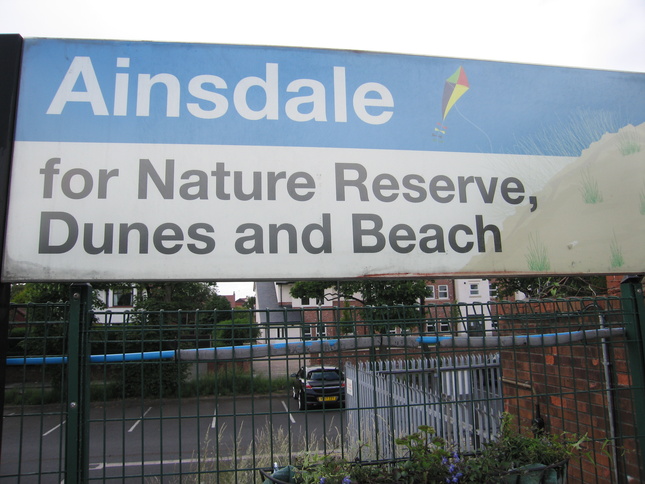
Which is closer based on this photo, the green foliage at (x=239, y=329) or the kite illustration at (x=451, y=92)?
the green foliage at (x=239, y=329)

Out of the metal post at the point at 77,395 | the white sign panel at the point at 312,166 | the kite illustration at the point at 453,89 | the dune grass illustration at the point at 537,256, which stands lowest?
the metal post at the point at 77,395

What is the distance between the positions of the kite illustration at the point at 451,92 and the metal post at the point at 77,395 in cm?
259

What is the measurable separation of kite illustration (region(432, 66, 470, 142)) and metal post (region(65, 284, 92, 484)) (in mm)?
2587

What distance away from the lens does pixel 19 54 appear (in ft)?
9.59

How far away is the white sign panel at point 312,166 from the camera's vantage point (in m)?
2.84

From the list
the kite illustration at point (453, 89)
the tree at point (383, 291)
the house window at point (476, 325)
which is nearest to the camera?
the house window at point (476, 325)

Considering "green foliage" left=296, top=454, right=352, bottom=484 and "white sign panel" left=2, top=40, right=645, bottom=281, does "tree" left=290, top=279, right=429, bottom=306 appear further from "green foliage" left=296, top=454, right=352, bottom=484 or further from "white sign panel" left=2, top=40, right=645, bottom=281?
"green foliage" left=296, top=454, right=352, bottom=484

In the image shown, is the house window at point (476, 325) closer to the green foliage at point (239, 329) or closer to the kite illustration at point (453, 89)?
the green foliage at point (239, 329)

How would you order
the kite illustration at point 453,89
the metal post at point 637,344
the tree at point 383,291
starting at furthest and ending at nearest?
the tree at point 383,291
the kite illustration at point 453,89
the metal post at point 637,344

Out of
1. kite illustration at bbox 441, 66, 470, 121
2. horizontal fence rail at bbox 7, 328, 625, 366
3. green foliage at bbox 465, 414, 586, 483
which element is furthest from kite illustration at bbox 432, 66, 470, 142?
green foliage at bbox 465, 414, 586, 483

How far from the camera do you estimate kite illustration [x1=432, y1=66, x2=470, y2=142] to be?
3273 mm

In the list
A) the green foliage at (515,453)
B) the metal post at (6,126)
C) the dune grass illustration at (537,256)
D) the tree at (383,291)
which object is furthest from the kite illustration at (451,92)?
the tree at (383,291)

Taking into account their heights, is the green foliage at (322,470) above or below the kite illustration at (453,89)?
below

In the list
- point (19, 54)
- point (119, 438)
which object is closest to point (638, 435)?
point (19, 54)
